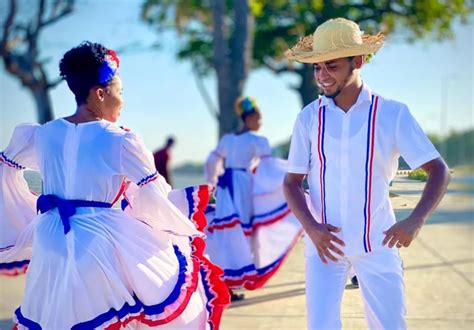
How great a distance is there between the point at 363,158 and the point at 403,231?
354mm

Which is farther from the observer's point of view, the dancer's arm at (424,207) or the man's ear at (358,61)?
the man's ear at (358,61)

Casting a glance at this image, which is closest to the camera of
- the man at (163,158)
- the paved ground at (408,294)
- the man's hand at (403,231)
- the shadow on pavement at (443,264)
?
the man's hand at (403,231)

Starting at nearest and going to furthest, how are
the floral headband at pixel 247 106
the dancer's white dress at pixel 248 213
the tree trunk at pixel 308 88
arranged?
the dancer's white dress at pixel 248 213, the floral headband at pixel 247 106, the tree trunk at pixel 308 88

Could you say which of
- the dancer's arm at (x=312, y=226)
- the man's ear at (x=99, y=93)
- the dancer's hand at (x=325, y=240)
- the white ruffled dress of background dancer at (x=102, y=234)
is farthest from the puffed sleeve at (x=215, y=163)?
the dancer's hand at (x=325, y=240)

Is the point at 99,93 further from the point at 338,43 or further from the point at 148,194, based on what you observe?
the point at 338,43

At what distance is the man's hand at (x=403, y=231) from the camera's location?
3352 mm

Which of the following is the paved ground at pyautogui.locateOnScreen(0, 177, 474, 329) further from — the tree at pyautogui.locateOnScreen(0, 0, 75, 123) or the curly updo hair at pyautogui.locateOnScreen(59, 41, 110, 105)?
the tree at pyautogui.locateOnScreen(0, 0, 75, 123)

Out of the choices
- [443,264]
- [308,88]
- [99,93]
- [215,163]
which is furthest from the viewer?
[308,88]

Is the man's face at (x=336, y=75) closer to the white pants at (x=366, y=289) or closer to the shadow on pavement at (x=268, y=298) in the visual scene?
the white pants at (x=366, y=289)

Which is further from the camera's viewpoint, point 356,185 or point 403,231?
point 356,185

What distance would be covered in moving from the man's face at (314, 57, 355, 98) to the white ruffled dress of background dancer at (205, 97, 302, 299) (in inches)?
147

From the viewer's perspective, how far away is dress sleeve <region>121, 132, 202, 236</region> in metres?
3.66

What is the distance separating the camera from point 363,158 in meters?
3.45

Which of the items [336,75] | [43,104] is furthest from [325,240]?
[43,104]
